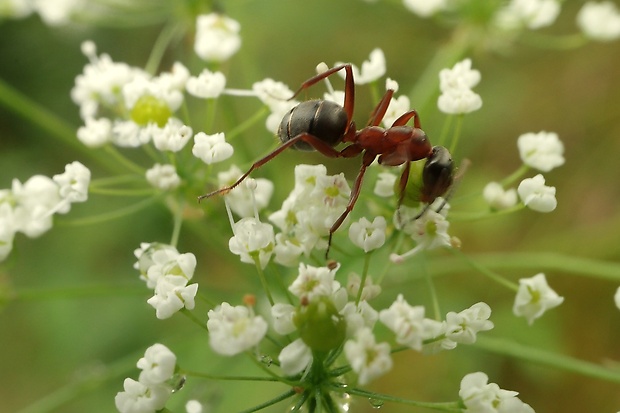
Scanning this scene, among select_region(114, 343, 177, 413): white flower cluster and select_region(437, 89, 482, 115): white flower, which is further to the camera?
select_region(437, 89, 482, 115): white flower

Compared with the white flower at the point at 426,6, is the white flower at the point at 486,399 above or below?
below

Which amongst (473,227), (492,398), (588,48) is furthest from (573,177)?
(492,398)

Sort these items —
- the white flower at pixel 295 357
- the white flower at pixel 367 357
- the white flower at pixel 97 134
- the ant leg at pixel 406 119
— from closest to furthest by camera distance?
1. the white flower at pixel 367 357
2. the white flower at pixel 295 357
3. the ant leg at pixel 406 119
4. the white flower at pixel 97 134

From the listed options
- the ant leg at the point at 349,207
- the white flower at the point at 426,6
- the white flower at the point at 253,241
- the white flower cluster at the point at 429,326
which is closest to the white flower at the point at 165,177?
the white flower at the point at 253,241

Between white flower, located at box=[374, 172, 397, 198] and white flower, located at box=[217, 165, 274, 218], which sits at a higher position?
white flower, located at box=[217, 165, 274, 218]

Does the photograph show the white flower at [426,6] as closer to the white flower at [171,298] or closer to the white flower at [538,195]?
the white flower at [538,195]

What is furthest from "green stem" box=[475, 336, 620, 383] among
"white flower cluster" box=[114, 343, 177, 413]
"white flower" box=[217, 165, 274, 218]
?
"white flower cluster" box=[114, 343, 177, 413]

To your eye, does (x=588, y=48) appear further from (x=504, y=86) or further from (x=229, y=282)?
(x=229, y=282)

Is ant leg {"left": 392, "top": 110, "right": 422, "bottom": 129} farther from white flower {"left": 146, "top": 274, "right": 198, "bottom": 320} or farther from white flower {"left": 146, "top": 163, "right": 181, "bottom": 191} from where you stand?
white flower {"left": 146, "top": 274, "right": 198, "bottom": 320}
